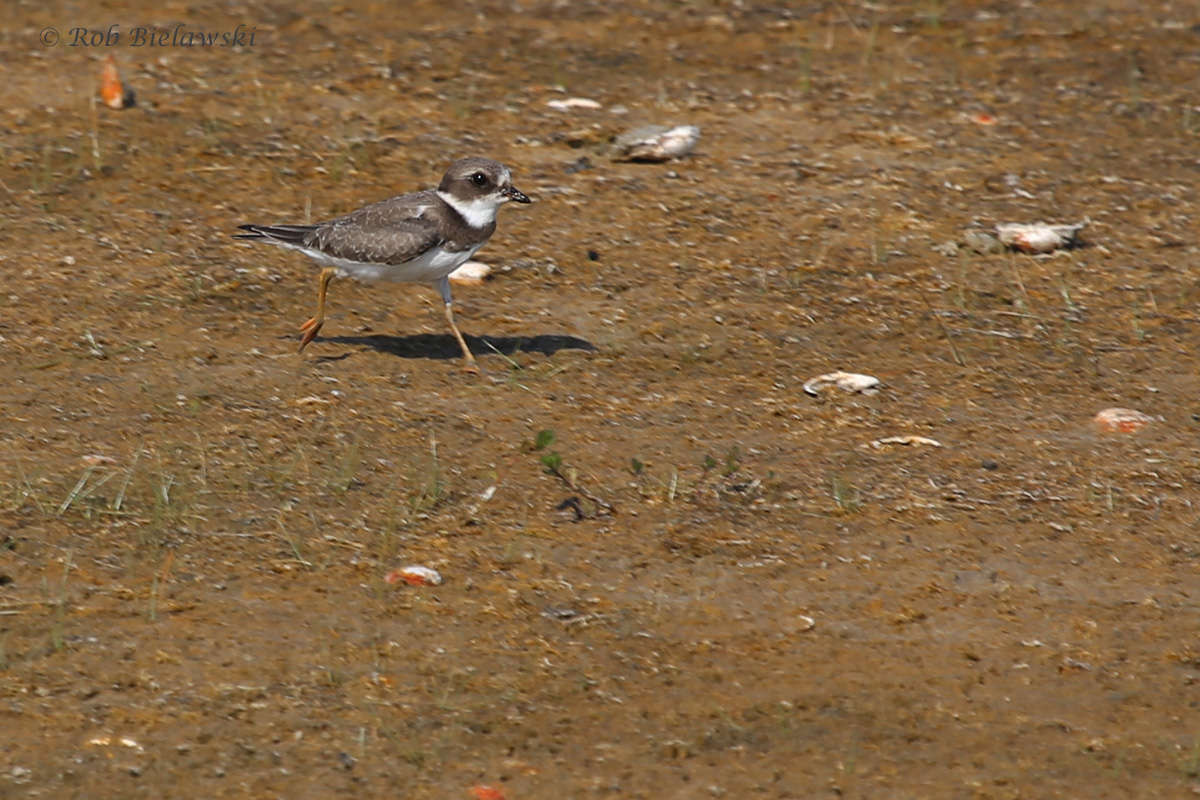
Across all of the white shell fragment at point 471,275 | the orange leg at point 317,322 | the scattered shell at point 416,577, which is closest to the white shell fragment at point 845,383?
the white shell fragment at point 471,275

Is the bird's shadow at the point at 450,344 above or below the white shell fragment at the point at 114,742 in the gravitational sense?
below

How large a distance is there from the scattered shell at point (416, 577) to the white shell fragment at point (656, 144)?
553cm

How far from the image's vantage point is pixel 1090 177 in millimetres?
11141

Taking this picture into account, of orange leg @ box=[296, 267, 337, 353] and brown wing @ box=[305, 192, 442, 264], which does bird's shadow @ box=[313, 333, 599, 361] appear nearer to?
orange leg @ box=[296, 267, 337, 353]

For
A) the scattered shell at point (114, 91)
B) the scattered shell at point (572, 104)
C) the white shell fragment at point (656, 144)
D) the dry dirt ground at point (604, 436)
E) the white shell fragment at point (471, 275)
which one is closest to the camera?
the dry dirt ground at point (604, 436)

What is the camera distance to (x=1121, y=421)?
7.85 meters

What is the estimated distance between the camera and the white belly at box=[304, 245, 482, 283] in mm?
8070

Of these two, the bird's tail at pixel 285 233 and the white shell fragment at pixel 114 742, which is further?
the bird's tail at pixel 285 233

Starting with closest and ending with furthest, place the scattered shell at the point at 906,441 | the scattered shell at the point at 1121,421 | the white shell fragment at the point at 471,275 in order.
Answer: the scattered shell at the point at 906,441, the scattered shell at the point at 1121,421, the white shell fragment at the point at 471,275

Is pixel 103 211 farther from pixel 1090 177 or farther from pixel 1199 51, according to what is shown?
pixel 1199 51

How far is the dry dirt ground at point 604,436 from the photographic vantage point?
5.35 meters

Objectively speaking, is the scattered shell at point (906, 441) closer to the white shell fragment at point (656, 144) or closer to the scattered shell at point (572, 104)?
the white shell fragment at point (656, 144)

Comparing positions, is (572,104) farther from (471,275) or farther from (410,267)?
(410,267)

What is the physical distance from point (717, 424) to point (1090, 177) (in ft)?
15.9
